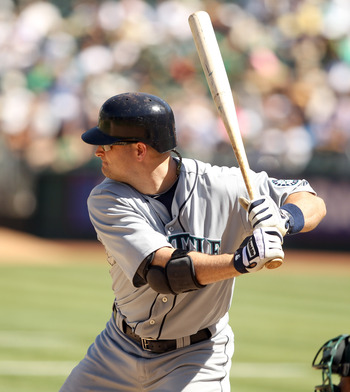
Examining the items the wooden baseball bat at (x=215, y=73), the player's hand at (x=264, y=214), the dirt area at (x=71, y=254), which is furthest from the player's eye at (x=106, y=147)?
the dirt area at (x=71, y=254)

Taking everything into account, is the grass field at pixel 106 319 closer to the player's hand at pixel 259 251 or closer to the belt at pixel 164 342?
the belt at pixel 164 342

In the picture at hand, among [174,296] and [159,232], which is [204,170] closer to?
[159,232]

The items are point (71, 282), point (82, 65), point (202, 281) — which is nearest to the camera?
point (202, 281)

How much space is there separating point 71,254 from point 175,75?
15.2ft

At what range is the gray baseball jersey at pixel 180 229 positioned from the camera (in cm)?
356

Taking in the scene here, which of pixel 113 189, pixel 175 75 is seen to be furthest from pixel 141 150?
pixel 175 75

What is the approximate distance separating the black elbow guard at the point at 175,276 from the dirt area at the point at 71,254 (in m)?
9.55

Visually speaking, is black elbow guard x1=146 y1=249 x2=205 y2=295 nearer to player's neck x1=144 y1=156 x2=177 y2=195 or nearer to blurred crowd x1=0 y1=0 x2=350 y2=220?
player's neck x1=144 y1=156 x2=177 y2=195

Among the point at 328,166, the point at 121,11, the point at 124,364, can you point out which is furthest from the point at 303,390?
the point at 121,11

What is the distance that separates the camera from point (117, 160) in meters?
3.59

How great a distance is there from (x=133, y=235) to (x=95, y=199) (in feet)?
1.03

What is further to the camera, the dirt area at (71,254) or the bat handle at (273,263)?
the dirt area at (71,254)

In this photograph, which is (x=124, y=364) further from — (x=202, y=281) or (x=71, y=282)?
(x=71, y=282)

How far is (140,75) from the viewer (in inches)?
635
